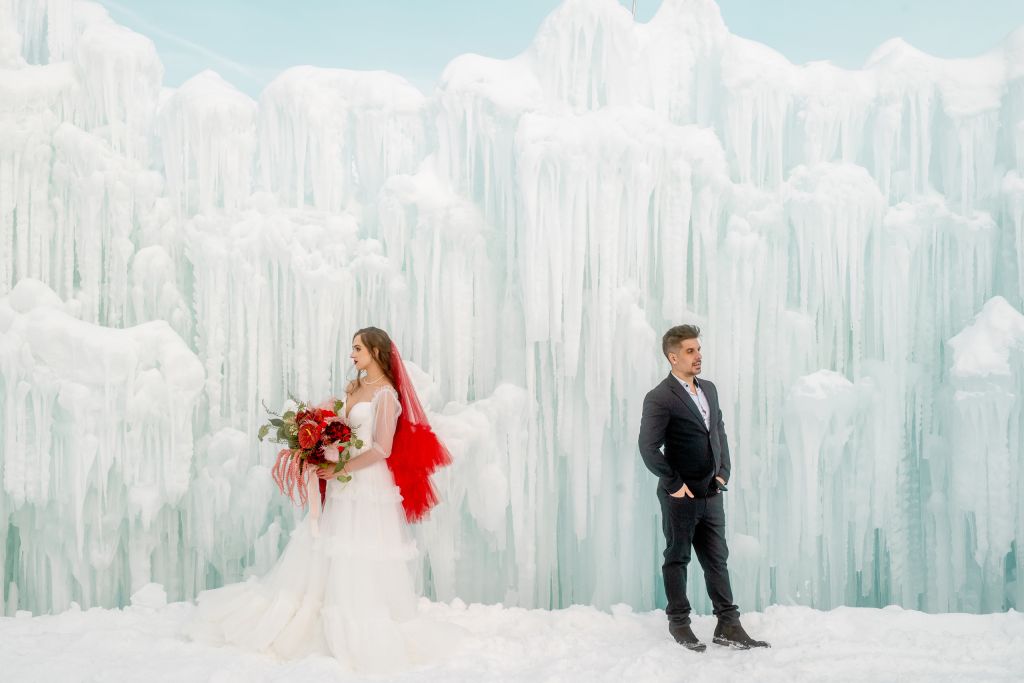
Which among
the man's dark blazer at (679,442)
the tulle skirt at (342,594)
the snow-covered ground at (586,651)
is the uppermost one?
the man's dark blazer at (679,442)

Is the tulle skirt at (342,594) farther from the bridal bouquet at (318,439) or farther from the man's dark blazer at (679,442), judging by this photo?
the man's dark blazer at (679,442)

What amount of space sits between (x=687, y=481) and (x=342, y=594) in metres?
1.88

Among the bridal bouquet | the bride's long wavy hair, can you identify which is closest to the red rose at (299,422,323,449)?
the bridal bouquet

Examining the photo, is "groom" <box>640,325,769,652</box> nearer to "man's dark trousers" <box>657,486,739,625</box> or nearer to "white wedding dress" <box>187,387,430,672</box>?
"man's dark trousers" <box>657,486,739,625</box>

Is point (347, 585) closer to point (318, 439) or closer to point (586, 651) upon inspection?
point (318, 439)

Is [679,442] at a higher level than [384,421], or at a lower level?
lower

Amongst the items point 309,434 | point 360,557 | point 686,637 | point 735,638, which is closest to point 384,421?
point 309,434

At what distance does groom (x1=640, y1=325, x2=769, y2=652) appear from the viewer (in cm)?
370

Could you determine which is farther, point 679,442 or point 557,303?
point 557,303

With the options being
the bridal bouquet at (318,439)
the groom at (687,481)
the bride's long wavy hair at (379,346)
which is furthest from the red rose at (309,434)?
the groom at (687,481)

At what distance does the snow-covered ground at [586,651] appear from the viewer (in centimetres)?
335

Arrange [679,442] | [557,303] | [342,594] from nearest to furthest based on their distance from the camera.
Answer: [342,594]
[679,442]
[557,303]

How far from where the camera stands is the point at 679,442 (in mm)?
3748

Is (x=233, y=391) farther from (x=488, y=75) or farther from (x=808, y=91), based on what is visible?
(x=808, y=91)
